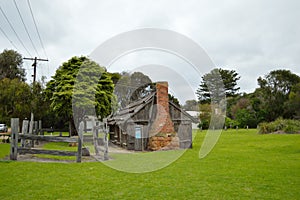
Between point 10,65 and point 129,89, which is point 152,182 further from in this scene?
point 10,65

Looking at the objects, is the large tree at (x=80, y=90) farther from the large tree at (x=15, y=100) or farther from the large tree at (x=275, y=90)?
the large tree at (x=275, y=90)

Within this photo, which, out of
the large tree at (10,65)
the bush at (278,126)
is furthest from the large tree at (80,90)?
the large tree at (10,65)

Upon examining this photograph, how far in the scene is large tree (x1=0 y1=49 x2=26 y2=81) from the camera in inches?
1705

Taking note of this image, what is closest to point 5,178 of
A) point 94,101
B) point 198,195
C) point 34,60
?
point 198,195

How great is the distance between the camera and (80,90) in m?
21.9

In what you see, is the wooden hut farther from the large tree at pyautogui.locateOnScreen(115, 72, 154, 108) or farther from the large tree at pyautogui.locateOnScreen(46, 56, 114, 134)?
the large tree at pyautogui.locateOnScreen(115, 72, 154, 108)

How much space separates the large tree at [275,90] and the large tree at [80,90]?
35.1 meters

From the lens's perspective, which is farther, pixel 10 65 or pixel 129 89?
pixel 10 65

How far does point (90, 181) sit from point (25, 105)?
18.7 m

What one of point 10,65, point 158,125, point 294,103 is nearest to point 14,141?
point 158,125

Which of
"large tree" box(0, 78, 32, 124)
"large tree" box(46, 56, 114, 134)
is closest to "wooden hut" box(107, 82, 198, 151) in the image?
"large tree" box(46, 56, 114, 134)

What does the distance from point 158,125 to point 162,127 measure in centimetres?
30

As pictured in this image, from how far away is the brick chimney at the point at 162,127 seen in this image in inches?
655

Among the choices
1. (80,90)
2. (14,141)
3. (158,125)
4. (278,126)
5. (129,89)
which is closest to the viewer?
(14,141)
